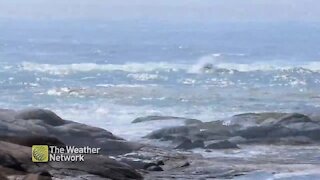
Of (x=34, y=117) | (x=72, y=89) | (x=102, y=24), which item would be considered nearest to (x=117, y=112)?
(x=72, y=89)

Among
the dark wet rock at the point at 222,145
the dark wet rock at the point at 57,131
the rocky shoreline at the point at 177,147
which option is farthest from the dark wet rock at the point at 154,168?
the dark wet rock at the point at 222,145

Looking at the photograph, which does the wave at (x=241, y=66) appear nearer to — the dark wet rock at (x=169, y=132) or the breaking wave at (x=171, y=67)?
the breaking wave at (x=171, y=67)

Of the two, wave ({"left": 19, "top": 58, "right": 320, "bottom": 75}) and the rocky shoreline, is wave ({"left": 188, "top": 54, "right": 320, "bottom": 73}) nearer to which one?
wave ({"left": 19, "top": 58, "right": 320, "bottom": 75})

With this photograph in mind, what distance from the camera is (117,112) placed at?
1429cm

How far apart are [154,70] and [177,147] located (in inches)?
220

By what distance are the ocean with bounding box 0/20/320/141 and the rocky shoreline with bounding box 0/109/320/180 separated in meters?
0.78

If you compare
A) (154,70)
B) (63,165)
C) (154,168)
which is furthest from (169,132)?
(154,70)

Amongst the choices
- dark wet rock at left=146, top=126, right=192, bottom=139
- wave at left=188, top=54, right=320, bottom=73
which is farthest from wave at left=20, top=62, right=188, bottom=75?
dark wet rock at left=146, top=126, right=192, bottom=139

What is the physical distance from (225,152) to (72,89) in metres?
4.06

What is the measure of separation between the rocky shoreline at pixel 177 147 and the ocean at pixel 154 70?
0.78 metres

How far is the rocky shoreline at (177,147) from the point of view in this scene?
962cm

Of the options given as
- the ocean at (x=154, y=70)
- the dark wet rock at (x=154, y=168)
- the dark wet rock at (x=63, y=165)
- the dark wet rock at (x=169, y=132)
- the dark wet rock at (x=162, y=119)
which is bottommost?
the dark wet rock at (x=154, y=168)

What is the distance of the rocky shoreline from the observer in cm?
962

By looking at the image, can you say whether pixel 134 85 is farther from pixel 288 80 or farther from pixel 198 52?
pixel 198 52
